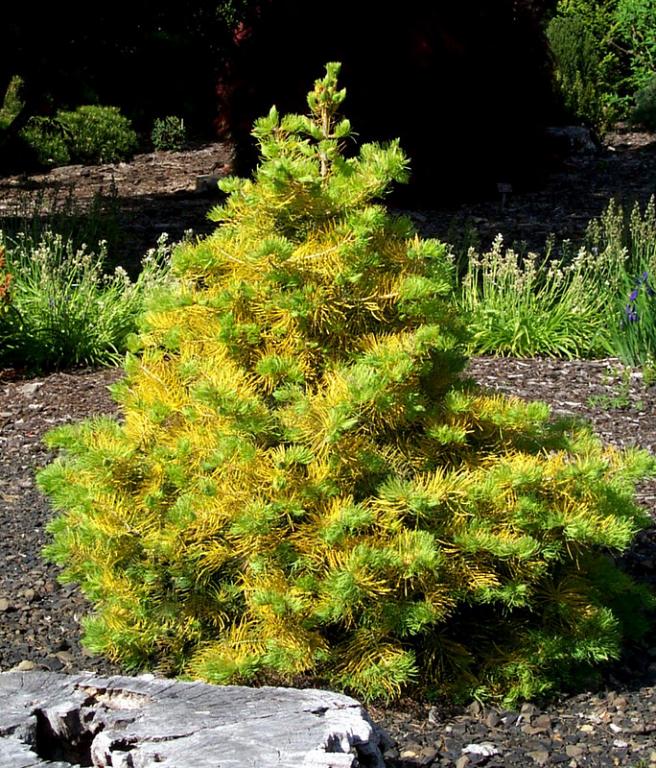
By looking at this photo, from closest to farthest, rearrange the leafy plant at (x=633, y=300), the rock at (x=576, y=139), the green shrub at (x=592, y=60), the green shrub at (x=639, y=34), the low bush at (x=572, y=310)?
the leafy plant at (x=633, y=300), the low bush at (x=572, y=310), the rock at (x=576, y=139), the green shrub at (x=592, y=60), the green shrub at (x=639, y=34)

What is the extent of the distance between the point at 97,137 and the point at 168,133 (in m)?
1.35

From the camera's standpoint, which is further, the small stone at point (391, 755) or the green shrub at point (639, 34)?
the green shrub at point (639, 34)

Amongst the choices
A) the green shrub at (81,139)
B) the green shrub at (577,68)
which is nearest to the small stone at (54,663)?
the green shrub at (81,139)

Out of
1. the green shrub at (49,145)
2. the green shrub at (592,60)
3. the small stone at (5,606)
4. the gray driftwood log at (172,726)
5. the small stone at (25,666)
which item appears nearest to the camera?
the gray driftwood log at (172,726)

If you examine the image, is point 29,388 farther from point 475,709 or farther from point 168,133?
point 168,133

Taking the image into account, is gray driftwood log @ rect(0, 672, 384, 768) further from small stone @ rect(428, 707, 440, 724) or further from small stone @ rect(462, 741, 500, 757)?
small stone @ rect(428, 707, 440, 724)

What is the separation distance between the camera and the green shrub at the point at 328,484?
2887 millimetres

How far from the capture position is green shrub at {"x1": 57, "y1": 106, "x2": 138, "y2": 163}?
49.9ft

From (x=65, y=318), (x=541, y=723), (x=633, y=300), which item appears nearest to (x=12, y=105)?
(x=65, y=318)

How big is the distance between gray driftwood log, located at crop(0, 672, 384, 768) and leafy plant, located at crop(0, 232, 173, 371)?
4.29 m

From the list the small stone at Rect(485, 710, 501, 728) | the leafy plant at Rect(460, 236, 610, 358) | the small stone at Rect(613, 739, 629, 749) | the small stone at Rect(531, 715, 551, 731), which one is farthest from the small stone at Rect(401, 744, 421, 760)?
the leafy plant at Rect(460, 236, 610, 358)

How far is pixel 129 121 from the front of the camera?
15.9 metres

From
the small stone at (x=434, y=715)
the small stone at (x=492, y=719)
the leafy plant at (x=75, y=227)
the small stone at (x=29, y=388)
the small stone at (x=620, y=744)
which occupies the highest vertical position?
the leafy plant at (x=75, y=227)

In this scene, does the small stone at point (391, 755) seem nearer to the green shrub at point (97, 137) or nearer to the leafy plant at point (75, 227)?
the leafy plant at point (75, 227)
